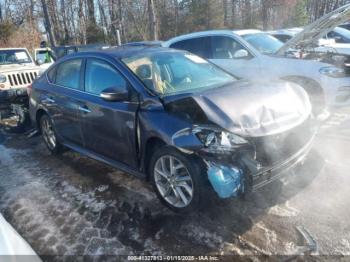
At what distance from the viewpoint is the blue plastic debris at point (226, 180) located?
2949 mm

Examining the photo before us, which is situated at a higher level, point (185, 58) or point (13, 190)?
point (185, 58)

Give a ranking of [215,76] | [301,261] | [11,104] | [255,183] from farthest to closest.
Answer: [11,104] → [215,76] → [255,183] → [301,261]

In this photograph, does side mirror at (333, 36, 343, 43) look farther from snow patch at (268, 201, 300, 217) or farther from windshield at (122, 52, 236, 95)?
snow patch at (268, 201, 300, 217)

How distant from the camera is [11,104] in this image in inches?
311

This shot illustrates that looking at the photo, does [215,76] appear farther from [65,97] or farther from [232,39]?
[232,39]

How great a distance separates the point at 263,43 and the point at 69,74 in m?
4.49

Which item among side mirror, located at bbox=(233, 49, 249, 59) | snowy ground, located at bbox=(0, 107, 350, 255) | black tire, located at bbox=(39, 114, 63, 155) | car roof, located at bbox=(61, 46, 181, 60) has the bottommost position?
snowy ground, located at bbox=(0, 107, 350, 255)

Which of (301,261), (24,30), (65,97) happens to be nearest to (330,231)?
(301,261)

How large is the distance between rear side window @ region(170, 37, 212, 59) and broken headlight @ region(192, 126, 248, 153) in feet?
16.0

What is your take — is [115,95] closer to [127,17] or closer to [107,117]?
[107,117]

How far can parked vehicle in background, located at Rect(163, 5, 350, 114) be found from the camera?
611 cm

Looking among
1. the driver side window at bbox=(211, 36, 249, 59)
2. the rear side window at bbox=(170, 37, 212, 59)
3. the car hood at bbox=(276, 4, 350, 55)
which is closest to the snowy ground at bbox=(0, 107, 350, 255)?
the car hood at bbox=(276, 4, 350, 55)

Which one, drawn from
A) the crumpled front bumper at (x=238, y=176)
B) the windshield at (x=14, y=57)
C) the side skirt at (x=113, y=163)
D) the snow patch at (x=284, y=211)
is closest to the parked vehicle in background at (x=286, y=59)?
the snow patch at (x=284, y=211)

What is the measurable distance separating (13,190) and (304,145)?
12.0 feet
